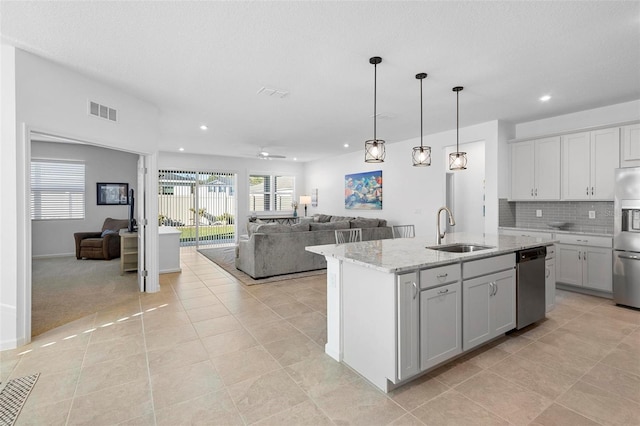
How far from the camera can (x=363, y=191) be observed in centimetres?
852

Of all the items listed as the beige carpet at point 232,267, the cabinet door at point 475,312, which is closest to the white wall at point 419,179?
the beige carpet at point 232,267

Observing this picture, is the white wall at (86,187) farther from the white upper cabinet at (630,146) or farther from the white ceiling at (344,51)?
the white upper cabinet at (630,146)

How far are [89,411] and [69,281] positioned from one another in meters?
4.19

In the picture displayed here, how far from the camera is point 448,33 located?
2.62 meters

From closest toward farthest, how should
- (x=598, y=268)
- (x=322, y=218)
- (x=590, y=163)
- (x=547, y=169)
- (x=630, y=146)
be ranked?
(x=630, y=146)
(x=598, y=268)
(x=590, y=163)
(x=547, y=169)
(x=322, y=218)

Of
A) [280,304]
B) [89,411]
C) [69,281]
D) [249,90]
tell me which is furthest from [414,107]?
[69,281]

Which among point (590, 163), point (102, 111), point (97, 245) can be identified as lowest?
point (97, 245)

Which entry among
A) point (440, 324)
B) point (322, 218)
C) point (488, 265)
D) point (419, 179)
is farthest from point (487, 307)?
point (322, 218)

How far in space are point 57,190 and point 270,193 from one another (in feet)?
18.6

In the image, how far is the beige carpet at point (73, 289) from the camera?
3.70 meters

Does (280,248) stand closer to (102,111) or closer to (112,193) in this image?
(102,111)

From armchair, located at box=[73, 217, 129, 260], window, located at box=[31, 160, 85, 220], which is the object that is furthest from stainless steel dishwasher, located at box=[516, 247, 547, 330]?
window, located at box=[31, 160, 85, 220]

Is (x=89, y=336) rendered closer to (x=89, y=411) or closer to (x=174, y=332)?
(x=174, y=332)

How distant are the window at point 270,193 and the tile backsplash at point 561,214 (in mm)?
7249
